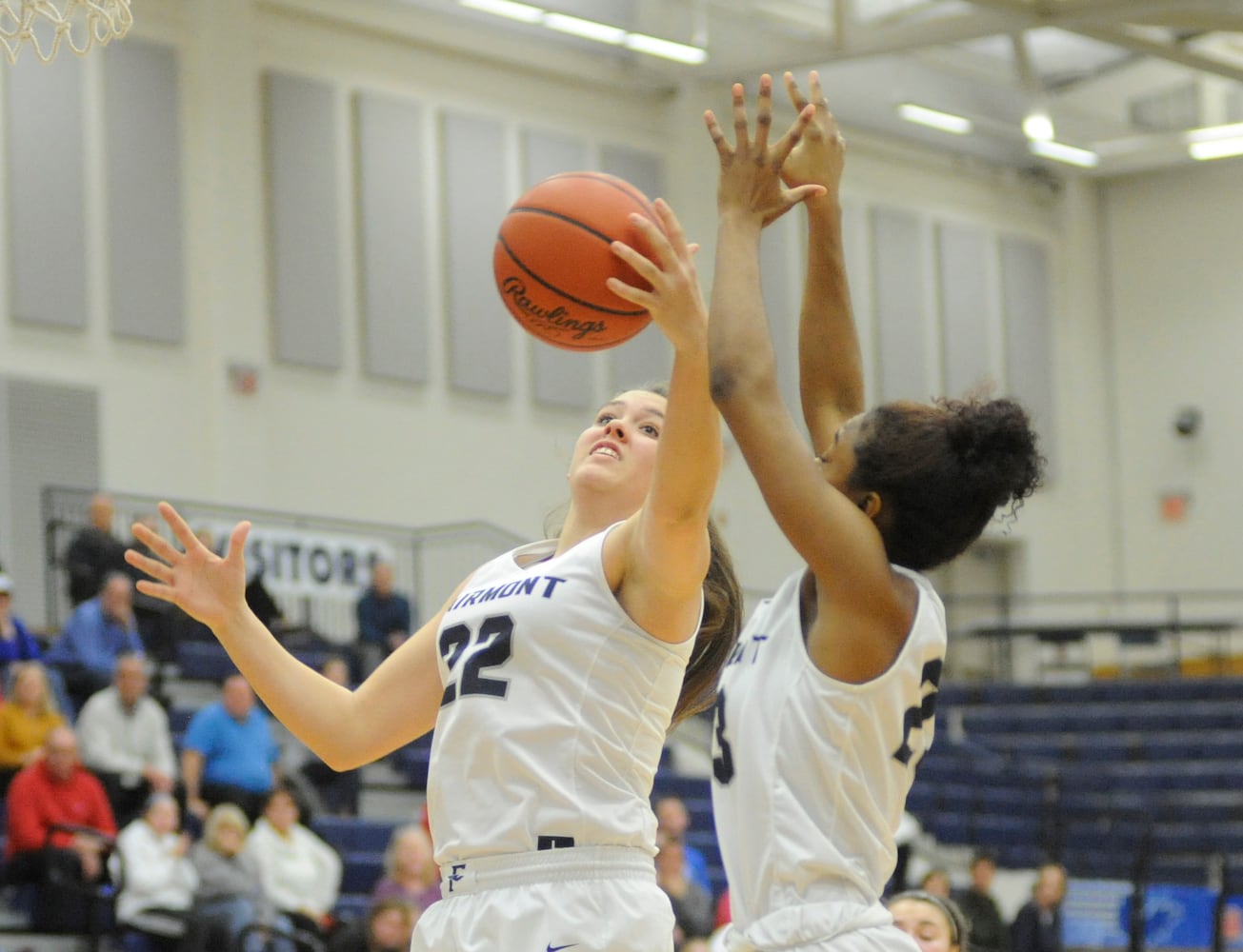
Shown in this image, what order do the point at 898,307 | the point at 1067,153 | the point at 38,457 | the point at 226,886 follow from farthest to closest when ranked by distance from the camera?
1. the point at 898,307
2. the point at 1067,153
3. the point at 38,457
4. the point at 226,886

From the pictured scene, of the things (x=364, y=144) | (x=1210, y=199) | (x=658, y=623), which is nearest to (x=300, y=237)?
(x=364, y=144)

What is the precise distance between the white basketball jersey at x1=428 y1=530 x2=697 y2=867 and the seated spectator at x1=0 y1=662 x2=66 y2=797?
6.98m

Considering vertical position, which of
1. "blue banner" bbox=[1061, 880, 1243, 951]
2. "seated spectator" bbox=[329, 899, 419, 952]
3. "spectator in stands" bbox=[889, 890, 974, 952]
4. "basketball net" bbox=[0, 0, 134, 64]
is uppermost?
"basketball net" bbox=[0, 0, 134, 64]

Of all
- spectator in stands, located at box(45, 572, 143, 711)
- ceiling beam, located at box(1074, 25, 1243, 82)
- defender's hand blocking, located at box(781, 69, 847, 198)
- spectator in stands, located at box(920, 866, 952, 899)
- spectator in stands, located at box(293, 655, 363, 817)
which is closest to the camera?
defender's hand blocking, located at box(781, 69, 847, 198)

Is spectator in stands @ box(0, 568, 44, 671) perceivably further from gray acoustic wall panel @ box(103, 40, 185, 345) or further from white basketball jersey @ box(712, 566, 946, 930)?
white basketball jersey @ box(712, 566, 946, 930)

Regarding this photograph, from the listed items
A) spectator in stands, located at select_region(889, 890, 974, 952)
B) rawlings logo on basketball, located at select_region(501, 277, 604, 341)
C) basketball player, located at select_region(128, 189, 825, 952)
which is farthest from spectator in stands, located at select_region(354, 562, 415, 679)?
basketball player, located at select_region(128, 189, 825, 952)

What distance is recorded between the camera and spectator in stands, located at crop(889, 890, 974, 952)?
405 centimetres

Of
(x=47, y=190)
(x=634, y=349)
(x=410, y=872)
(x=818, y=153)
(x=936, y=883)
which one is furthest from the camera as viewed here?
(x=634, y=349)

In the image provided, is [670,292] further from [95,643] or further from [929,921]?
[95,643]

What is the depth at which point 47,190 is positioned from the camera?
571 inches

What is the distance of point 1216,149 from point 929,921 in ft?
57.5

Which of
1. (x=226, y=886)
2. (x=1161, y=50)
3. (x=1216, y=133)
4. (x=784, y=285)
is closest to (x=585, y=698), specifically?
(x=226, y=886)

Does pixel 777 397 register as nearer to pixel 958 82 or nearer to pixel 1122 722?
pixel 1122 722

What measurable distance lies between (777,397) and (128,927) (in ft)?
22.7
